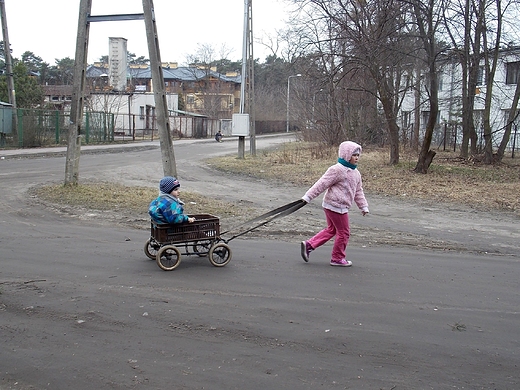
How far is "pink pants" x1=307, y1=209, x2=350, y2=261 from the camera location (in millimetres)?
7363

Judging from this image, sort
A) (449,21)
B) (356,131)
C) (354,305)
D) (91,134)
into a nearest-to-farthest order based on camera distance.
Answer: (354,305) → (449,21) → (356,131) → (91,134)

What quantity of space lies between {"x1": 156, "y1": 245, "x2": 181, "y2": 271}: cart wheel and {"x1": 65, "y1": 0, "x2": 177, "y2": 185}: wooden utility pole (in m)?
5.00

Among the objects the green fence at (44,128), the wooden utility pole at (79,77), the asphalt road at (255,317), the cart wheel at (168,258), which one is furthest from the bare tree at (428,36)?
the green fence at (44,128)

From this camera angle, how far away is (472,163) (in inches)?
973

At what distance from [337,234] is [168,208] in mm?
2300

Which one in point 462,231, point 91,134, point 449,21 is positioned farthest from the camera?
point 91,134

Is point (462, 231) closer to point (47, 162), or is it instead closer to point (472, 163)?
point (472, 163)

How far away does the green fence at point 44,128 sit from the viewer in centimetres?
3092

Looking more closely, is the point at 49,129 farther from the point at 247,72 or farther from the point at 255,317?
the point at 255,317

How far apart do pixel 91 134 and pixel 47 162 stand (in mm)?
16273

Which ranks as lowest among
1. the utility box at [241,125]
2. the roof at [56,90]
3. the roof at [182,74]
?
the utility box at [241,125]

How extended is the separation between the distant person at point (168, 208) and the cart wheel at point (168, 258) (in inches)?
13.5

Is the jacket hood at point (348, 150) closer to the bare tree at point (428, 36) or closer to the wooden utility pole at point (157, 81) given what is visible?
the wooden utility pole at point (157, 81)

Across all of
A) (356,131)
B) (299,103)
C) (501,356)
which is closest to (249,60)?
(356,131)
